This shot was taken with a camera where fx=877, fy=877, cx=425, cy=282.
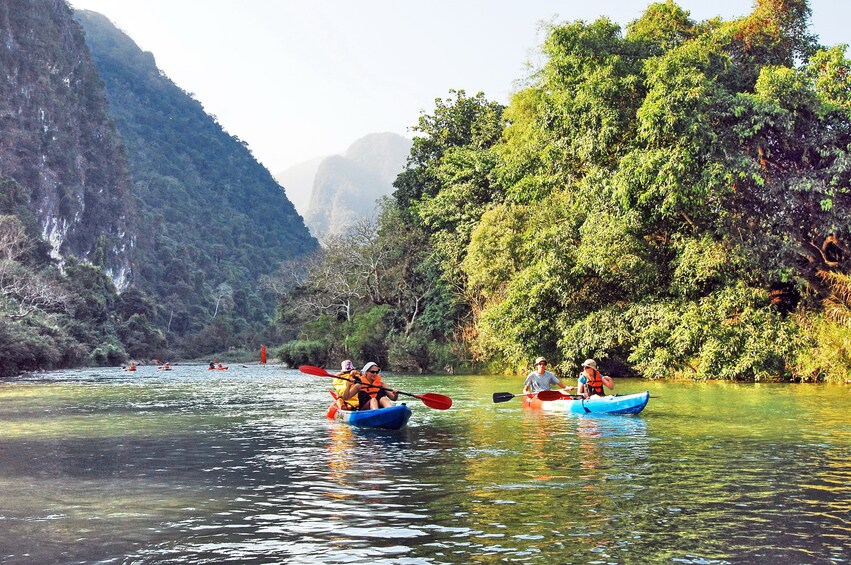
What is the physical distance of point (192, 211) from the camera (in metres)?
131

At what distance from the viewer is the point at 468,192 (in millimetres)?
40844

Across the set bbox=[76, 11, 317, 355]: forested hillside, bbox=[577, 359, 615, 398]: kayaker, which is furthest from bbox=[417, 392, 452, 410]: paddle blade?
bbox=[76, 11, 317, 355]: forested hillside

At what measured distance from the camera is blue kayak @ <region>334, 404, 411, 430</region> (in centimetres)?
1411

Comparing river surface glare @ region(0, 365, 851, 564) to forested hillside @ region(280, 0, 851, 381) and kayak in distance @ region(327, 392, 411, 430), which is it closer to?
kayak in distance @ region(327, 392, 411, 430)

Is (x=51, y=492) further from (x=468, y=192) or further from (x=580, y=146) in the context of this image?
(x=468, y=192)

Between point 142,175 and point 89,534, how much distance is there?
128 meters

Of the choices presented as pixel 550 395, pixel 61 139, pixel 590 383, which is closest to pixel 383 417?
pixel 550 395

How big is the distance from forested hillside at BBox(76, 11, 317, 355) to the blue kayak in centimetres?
7013

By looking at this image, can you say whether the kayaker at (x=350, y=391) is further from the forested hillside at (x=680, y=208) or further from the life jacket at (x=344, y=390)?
the forested hillside at (x=680, y=208)

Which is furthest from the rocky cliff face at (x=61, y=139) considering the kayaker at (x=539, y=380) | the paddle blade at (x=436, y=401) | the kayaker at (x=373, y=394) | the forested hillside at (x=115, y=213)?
the kayaker at (x=373, y=394)

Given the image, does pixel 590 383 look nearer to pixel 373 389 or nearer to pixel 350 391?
pixel 373 389

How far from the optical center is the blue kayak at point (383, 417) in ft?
46.3

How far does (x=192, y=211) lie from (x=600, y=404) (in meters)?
121

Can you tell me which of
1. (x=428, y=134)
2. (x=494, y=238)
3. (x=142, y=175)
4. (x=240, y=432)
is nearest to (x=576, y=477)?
(x=240, y=432)
